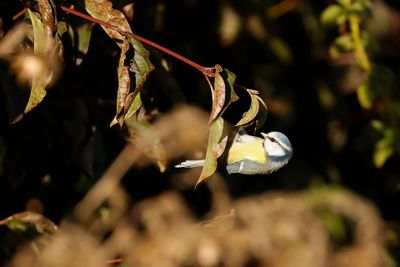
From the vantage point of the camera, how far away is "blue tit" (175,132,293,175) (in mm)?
2484

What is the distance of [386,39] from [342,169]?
0.77 meters

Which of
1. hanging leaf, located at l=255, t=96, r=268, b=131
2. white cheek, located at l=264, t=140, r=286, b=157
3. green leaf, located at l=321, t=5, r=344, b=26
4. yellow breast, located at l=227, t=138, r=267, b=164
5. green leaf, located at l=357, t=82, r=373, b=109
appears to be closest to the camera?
hanging leaf, located at l=255, t=96, r=268, b=131

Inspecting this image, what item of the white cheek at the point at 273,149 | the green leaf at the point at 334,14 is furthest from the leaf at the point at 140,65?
the green leaf at the point at 334,14

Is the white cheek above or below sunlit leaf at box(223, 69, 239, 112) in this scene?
below

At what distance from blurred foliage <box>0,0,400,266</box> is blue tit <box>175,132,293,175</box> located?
0.19m

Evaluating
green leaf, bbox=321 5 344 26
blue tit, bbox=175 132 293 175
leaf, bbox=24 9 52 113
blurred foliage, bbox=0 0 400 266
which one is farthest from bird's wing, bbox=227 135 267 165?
leaf, bbox=24 9 52 113

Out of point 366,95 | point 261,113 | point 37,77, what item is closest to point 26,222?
point 37,77

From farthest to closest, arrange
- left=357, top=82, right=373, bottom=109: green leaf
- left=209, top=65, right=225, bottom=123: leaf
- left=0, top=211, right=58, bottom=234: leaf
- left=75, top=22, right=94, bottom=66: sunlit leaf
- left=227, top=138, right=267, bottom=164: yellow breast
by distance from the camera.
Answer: left=357, top=82, right=373, bottom=109: green leaf, left=227, top=138, right=267, bottom=164: yellow breast, left=0, top=211, right=58, bottom=234: leaf, left=75, top=22, right=94, bottom=66: sunlit leaf, left=209, top=65, right=225, bottom=123: leaf

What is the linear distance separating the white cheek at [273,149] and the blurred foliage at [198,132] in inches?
9.9

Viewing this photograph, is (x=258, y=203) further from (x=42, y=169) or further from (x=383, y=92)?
(x=42, y=169)

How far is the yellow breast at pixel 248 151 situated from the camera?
2482 millimetres

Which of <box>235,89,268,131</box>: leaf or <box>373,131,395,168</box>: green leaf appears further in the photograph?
<box>373,131,395,168</box>: green leaf

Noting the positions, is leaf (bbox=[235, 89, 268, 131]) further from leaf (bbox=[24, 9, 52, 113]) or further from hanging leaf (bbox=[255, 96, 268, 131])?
leaf (bbox=[24, 9, 52, 113])

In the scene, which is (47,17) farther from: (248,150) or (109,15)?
(248,150)
